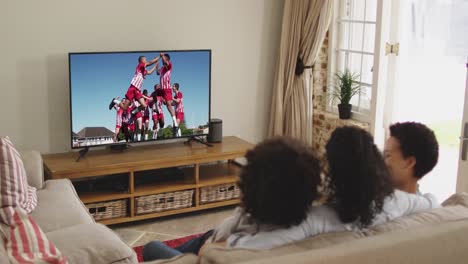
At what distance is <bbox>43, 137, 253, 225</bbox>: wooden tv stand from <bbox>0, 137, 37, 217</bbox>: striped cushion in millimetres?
598

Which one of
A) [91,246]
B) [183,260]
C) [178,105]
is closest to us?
[183,260]

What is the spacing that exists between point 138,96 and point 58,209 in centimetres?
130

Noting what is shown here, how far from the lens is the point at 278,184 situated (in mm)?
1825

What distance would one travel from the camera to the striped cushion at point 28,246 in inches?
87.9

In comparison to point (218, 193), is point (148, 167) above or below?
above

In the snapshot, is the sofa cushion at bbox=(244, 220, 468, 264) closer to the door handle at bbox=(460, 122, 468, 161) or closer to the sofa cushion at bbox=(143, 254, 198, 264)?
the sofa cushion at bbox=(143, 254, 198, 264)

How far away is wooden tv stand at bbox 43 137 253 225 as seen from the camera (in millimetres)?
4203

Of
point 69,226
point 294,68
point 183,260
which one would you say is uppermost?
point 294,68

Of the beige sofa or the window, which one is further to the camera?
the window

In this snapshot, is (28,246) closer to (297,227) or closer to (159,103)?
(297,227)

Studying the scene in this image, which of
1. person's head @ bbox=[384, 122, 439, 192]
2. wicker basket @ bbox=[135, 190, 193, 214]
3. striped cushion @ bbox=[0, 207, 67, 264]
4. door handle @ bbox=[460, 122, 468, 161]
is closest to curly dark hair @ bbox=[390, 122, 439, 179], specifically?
person's head @ bbox=[384, 122, 439, 192]

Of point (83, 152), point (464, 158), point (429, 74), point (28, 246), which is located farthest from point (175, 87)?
point (28, 246)

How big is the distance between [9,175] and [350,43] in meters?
2.93

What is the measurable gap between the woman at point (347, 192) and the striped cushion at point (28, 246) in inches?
29.1
